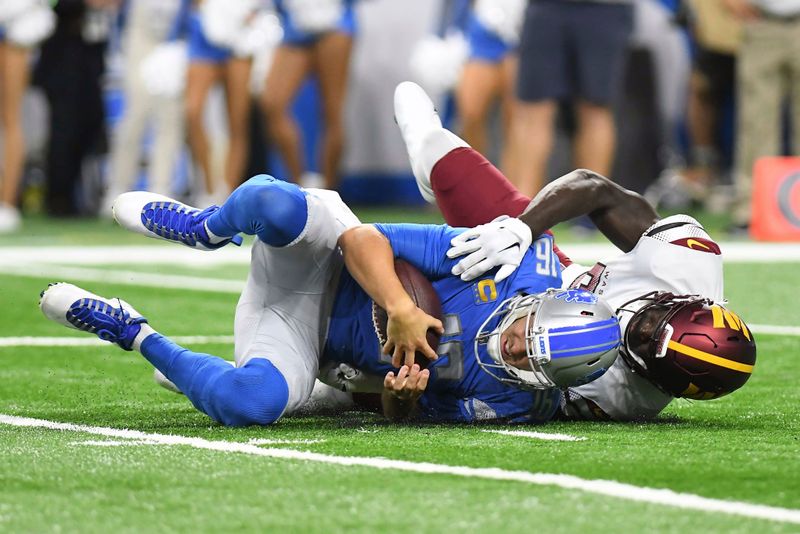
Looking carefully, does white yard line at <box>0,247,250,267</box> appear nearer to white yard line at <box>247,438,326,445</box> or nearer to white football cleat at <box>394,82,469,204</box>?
white football cleat at <box>394,82,469,204</box>

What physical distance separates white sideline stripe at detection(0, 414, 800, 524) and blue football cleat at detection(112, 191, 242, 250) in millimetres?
655

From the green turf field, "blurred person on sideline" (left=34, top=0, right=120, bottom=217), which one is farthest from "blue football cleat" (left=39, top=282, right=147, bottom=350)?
"blurred person on sideline" (left=34, top=0, right=120, bottom=217)

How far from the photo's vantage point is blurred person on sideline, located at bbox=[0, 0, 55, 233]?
432 inches

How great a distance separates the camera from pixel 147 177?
14.1 meters

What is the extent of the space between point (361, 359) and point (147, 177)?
10106 mm

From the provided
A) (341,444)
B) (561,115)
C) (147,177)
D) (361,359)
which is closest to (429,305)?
(361,359)

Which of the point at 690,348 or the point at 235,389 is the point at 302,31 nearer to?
the point at 235,389

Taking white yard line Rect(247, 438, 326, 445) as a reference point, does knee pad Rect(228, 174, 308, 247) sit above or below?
above

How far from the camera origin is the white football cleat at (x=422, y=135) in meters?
4.92

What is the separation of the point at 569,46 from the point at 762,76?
142 centimetres

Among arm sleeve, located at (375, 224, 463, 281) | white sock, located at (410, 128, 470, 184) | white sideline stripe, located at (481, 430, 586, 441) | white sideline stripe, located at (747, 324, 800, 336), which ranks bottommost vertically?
white sideline stripe, located at (481, 430, 586, 441)

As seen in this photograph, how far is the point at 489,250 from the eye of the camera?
4148mm

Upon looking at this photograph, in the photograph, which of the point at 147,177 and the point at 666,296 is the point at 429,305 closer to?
the point at 666,296

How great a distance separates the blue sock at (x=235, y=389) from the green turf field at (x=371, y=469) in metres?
0.05
